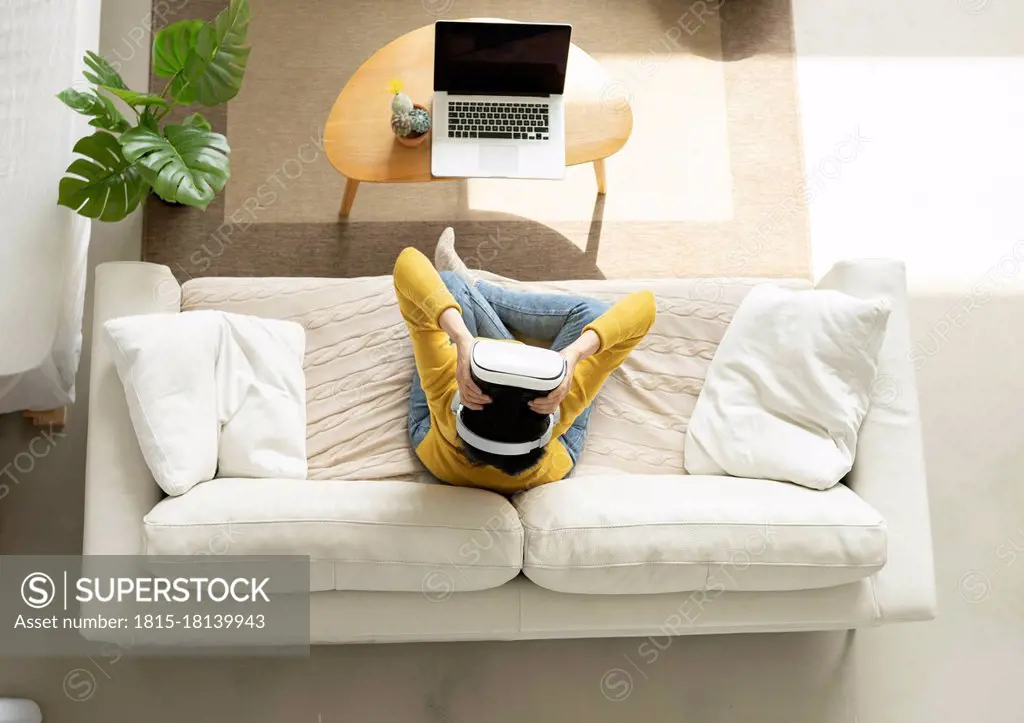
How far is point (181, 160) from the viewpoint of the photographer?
6.72 feet

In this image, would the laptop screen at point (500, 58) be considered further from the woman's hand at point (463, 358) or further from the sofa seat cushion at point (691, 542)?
the sofa seat cushion at point (691, 542)

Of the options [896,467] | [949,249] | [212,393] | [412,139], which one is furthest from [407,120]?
[949,249]

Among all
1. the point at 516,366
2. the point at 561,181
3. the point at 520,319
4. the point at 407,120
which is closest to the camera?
the point at 516,366

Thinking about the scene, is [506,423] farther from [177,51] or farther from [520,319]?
[177,51]

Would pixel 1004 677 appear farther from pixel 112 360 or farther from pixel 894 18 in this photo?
pixel 112 360

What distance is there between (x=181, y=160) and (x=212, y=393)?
0.54 m

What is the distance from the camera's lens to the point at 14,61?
186cm

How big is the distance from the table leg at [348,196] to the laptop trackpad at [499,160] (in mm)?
462

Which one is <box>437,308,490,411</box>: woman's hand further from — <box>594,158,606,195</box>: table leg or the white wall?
the white wall

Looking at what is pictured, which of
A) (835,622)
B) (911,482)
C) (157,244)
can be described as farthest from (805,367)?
(157,244)

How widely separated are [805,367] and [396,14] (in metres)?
1.84

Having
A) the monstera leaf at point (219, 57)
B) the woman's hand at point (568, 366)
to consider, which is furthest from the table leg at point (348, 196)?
the woman's hand at point (568, 366)

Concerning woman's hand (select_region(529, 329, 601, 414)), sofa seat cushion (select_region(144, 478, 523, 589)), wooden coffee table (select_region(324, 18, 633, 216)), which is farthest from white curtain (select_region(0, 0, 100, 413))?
woman's hand (select_region(529, 329, 601, 414))

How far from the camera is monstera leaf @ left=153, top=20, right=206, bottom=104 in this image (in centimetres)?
207
